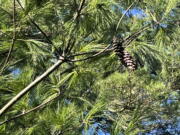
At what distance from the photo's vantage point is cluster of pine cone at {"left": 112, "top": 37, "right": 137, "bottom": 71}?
66.3 inches

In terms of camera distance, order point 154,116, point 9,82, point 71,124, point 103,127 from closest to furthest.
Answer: point 71,124, point 9,82, point 103,127, point 154,116

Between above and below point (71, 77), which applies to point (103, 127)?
below

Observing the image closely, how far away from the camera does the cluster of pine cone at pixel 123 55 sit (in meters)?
1.68

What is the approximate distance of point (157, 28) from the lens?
182 centimetres

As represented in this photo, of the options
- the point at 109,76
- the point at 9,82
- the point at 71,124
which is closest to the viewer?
the point at 71,124

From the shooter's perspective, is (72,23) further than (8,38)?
No

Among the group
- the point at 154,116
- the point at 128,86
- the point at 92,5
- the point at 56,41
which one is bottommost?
the point at 154,116

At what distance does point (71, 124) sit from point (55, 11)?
1.64ft

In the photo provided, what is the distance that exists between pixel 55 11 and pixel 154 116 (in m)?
2.59

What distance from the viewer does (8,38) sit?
5.76ft

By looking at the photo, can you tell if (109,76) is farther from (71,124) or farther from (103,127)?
(71,124)

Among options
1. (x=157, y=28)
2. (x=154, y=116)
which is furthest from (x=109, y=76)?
(x=157, y=28)

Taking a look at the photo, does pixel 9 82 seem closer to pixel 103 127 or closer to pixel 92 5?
pixel 92 5

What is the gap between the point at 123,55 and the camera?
1695mm
